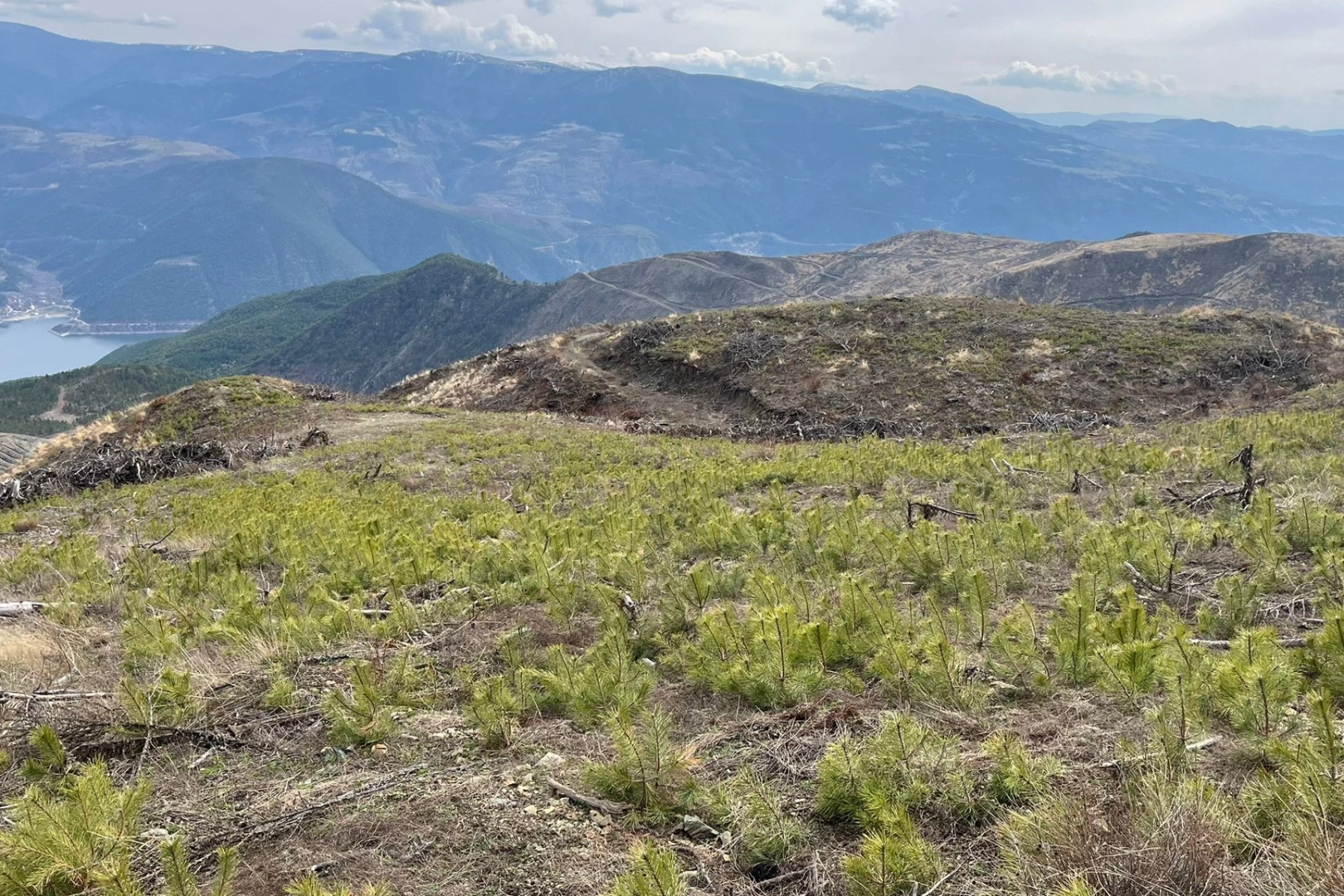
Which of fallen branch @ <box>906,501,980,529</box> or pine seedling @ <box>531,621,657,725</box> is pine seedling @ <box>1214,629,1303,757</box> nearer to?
pine seedling @ <box>531,621,657,725</box>

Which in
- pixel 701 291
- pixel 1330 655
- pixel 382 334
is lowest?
pixel 382 334

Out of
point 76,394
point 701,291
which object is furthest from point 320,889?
point 76,394

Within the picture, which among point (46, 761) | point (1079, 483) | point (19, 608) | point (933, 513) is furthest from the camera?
point (1079, 483)

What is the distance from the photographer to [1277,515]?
655 centimetres

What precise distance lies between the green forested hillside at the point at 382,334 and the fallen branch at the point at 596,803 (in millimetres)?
140476

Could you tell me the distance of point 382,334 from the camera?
520ft

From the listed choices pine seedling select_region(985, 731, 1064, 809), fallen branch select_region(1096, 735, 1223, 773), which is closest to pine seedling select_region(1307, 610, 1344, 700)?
fallen branch select_region(1096, 735, 1223, 773)

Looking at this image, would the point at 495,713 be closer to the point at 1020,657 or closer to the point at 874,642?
the point at 874,642

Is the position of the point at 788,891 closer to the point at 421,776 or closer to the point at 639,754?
the point at 639,754

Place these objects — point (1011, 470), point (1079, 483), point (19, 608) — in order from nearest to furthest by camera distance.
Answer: point (19, 608) < point (1079, 483) < point (1011, 470)

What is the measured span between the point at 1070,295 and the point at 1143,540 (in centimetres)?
8519

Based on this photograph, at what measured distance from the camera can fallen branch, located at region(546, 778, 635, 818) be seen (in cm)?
329

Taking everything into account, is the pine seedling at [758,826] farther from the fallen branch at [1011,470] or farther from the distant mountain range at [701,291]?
the distant mountain range at [701,291]

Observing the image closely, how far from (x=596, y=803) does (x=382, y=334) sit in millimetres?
168421
